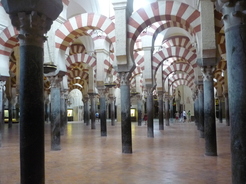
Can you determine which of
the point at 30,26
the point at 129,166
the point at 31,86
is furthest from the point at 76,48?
the point at 31,86

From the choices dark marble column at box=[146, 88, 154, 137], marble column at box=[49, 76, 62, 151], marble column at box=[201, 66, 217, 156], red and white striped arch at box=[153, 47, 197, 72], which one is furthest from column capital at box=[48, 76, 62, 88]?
red and white striped arch at box=[153, 47, 197, 72]

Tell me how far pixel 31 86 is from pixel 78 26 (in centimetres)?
520

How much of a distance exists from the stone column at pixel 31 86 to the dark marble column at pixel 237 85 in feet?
6.39

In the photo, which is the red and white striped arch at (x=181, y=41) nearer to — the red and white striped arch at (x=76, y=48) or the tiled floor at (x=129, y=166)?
the red and white striped arch at (x=76, y=48)

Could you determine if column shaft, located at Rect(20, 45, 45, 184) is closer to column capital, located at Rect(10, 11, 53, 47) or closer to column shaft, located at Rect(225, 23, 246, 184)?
column capital, located at Rect(10, 11, 53, 47)

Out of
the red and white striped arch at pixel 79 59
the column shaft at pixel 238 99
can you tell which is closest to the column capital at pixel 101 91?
the red and white striped arch at pixel 79 59

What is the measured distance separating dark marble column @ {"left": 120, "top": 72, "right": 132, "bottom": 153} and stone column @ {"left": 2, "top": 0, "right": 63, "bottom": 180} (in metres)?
3.71

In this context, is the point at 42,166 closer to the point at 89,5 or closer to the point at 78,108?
the point at 89,5

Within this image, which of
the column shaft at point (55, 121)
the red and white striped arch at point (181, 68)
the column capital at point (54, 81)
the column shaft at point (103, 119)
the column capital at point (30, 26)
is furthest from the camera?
the red and white striped arch at point (181, 68)

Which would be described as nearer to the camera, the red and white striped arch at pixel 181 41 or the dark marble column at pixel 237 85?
the dark marble column at pixel 237 85

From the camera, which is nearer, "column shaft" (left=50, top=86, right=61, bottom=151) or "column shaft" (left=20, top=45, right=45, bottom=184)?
"column shaft" (left=20, top=45, right=45, bottom=184)

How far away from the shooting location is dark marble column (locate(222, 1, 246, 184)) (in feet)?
8.62

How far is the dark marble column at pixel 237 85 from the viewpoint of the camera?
263 cm

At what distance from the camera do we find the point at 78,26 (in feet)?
25.9
